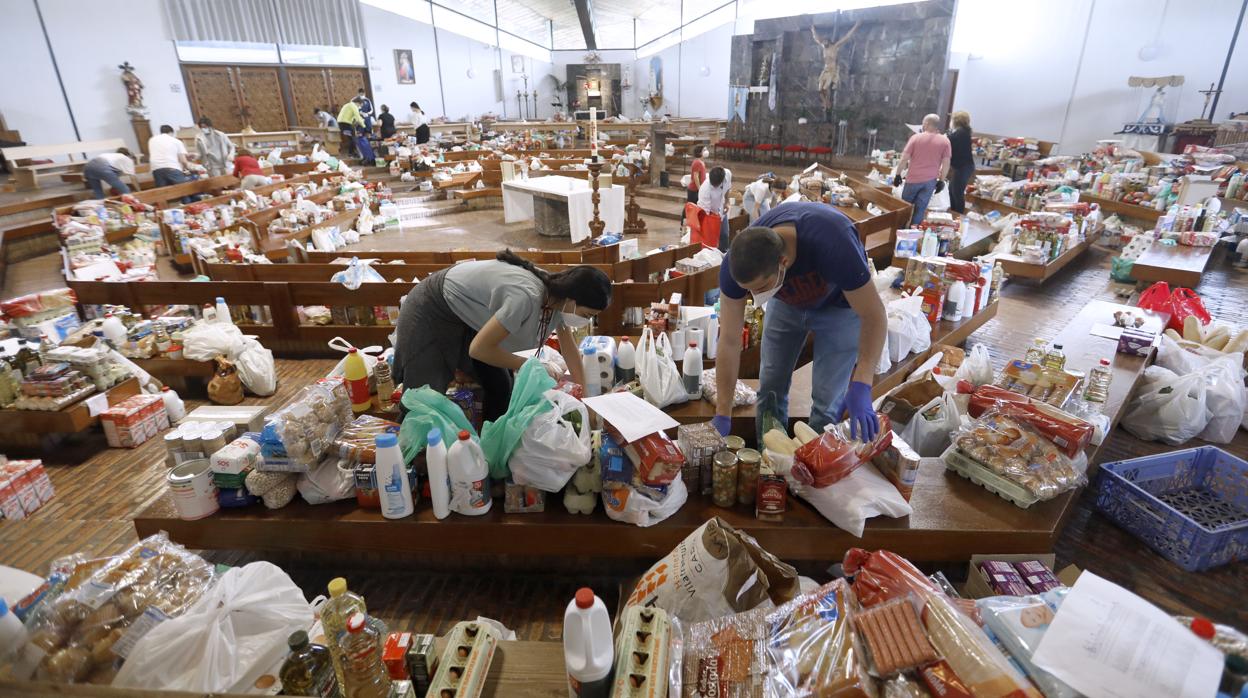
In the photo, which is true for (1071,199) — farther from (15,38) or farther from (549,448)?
(15,38)

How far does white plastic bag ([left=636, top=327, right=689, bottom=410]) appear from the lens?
3.09 m

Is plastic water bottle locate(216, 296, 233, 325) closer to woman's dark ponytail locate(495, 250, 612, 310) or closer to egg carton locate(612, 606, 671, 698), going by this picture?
woman's dark ponytail locate(495, 250, 612, 310)

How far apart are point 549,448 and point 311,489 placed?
953mm

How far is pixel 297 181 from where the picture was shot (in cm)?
985

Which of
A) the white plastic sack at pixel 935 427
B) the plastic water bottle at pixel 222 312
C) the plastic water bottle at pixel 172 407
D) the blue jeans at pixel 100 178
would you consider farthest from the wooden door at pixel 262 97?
the white plastic sack at pixel 935 427

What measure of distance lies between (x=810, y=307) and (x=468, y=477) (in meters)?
1.60

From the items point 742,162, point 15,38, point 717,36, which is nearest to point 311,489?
point 15,38

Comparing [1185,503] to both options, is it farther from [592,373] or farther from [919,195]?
[919,195]

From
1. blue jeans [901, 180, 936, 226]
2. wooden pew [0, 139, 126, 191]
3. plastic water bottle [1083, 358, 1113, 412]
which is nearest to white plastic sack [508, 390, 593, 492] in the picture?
plastic water bottle [1083, 358, 1113, 412]

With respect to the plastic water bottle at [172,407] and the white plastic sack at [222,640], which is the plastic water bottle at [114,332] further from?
the white plastic sack at [222,640]

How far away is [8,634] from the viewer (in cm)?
138

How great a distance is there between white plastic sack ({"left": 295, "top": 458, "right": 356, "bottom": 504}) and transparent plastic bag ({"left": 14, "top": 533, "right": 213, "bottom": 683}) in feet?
1.75

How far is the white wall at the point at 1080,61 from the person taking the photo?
10.5 m

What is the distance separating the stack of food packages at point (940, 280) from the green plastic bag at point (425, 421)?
3.54m
